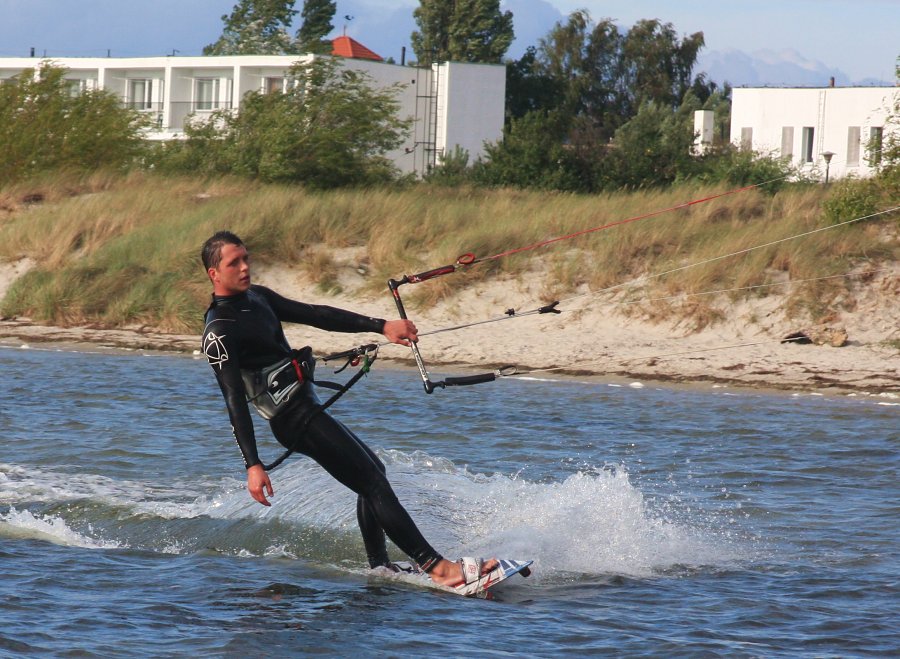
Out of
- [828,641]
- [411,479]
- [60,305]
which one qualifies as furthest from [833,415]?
[60,305]

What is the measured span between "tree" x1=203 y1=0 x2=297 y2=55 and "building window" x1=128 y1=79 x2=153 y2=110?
4.45m

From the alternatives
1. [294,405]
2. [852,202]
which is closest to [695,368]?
[852,202]

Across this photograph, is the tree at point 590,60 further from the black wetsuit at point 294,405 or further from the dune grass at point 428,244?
the black wetsuit at point 294,405

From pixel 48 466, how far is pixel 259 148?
753 inches

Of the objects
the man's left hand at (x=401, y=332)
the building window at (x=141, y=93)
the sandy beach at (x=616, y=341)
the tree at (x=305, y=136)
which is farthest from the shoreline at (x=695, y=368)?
the building window at (x=141, y=93)

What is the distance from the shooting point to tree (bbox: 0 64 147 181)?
26.2 meters

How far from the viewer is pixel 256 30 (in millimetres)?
64875

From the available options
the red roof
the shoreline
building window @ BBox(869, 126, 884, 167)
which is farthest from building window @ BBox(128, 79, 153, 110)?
building window @ BBox(869, 126, 884, 167)

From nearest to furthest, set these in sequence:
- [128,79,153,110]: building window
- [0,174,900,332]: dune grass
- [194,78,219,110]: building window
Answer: [0,174,900,332]: dune grass → [194,78,219,110]: building window → [128,79,153,110]: building window

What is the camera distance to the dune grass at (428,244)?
53.2 ft

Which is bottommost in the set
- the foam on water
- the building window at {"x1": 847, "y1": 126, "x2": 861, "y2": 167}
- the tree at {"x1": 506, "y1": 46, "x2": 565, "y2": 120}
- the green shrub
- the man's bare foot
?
the foam on water

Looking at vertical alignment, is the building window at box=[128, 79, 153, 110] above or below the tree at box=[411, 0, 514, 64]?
below

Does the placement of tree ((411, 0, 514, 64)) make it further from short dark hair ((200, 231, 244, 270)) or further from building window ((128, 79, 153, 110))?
short dark hair ((200, 231, 244, 270))

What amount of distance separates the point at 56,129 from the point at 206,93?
98.3ft
